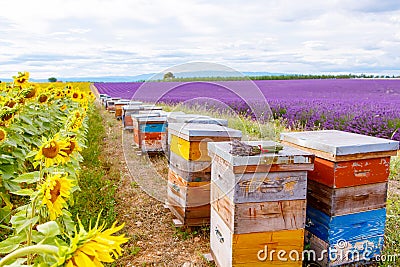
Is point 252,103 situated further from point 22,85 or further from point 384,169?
point 22,85

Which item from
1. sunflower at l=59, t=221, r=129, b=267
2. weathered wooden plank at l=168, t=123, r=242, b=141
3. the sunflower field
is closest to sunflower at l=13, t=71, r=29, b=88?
the sunflower field

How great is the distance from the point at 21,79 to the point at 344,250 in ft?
10.9

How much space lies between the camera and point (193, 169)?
2982mm

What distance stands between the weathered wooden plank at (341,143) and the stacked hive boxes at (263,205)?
0.19m

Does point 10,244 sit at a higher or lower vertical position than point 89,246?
lower

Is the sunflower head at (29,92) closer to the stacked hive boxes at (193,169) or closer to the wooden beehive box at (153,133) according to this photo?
the stacked hive boxes at (193,169)

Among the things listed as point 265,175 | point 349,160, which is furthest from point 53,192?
point 349,160

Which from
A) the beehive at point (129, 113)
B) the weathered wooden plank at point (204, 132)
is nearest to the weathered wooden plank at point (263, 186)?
the weathered wooden plank at point (204, 132)

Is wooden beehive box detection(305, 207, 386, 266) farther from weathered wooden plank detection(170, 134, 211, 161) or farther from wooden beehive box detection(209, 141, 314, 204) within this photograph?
weathered wooden plank detection(170, 134, 211, 161)

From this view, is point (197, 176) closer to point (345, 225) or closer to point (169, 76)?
point (169, 76)

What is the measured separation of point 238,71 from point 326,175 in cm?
89

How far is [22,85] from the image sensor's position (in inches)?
149

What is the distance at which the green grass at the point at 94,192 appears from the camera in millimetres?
3391

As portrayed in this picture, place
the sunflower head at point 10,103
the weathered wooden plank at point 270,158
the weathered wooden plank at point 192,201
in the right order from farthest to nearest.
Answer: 1. the weathered wooden plank at point 192,201
2. the sunflower head at point 10,103
3. the weathered wooden plank at point 270,158
